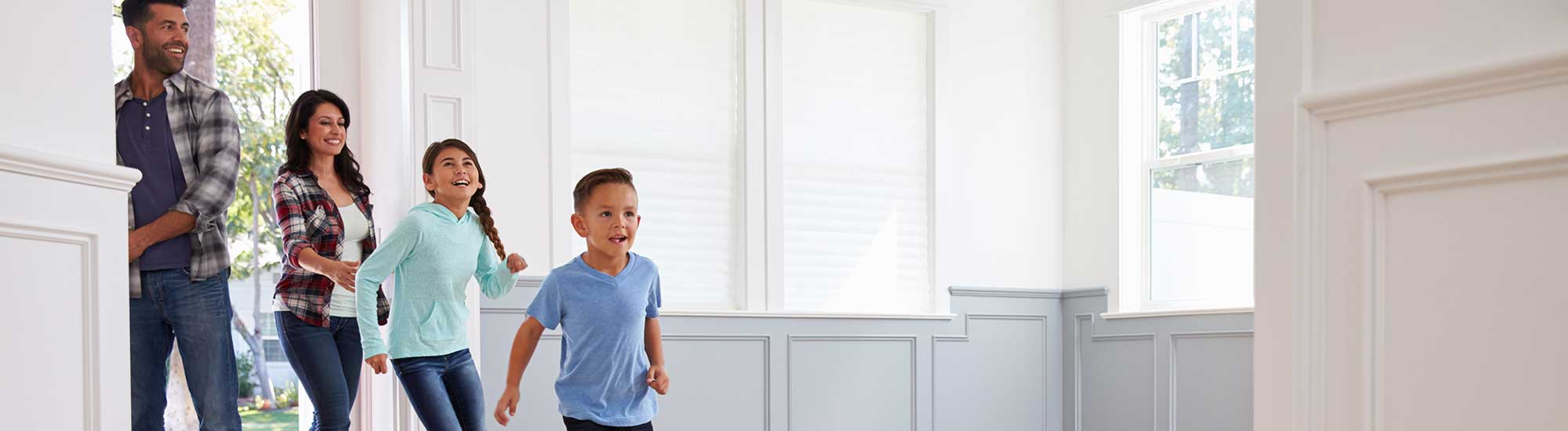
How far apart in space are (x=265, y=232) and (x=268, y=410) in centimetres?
52

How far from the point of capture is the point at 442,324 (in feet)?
9.59

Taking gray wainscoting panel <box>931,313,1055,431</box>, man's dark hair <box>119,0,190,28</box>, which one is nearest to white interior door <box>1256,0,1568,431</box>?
man's dark hair <box>119,0,190,28</box>

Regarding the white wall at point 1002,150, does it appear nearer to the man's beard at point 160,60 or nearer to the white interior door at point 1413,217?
the man's beard at point 160,60

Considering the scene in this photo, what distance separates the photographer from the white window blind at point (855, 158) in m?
5.23

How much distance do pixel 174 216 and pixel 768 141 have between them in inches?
112

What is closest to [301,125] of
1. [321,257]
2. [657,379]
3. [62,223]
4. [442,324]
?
[321,257]

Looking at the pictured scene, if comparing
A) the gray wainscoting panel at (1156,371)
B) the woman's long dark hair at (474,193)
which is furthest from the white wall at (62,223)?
the gray wainscoting panel at (1156,371)

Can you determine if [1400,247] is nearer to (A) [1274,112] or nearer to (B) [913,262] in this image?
(A) [1274,112]

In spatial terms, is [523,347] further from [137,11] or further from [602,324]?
[137,11]

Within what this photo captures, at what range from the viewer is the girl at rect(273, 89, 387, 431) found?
2.88 m

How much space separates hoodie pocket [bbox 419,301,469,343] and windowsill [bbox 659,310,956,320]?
70.8 inches

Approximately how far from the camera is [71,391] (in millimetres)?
1799

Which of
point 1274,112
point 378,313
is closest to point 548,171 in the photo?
point 378,313

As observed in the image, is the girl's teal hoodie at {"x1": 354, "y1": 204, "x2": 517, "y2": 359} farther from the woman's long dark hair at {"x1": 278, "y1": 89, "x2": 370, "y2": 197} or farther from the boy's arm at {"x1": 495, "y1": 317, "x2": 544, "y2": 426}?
the woman's long dark hair at {"x1": 278, "y1": 89, "x2": 370, "y2": 197}
